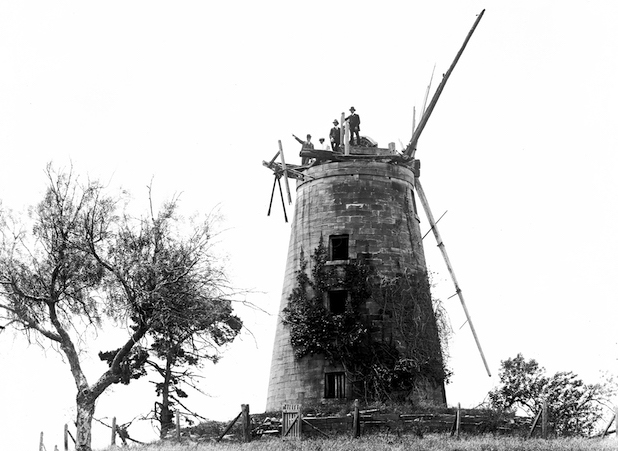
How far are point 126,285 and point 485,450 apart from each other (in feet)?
30.6

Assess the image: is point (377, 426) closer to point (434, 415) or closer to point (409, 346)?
point (434, 415)

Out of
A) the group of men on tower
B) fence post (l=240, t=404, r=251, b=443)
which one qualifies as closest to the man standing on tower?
the group of men on tower

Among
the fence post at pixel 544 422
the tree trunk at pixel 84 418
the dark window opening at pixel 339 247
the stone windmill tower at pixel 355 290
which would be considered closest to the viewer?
the tree trunk at pixel 84 418

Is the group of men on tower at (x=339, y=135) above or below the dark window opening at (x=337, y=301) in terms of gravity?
above

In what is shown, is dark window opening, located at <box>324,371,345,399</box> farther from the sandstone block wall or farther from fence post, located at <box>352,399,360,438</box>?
fence post, located at <box>352,399,360,438</box>

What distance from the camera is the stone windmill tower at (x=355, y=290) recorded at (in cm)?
3084

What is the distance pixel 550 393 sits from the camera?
35.2 meters

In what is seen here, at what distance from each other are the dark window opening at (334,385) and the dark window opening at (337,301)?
2.07 m

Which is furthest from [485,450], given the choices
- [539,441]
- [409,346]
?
[409,346]

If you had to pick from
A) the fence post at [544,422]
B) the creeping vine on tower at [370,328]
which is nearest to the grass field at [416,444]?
the fence post at [544,422]

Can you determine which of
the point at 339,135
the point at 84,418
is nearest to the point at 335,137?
the point at 339,135

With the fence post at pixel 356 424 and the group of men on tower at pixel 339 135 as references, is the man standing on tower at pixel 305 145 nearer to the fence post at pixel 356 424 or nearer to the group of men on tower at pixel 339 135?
the group of men on tower at pixel 339 135

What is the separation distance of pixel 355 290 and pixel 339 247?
1.75 m

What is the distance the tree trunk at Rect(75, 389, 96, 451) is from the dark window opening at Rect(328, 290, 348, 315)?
32.6 ft
